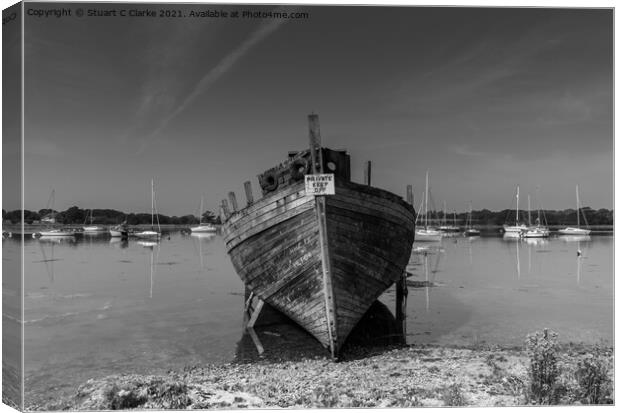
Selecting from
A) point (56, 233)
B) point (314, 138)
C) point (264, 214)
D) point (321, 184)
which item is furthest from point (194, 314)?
point (56, 233)

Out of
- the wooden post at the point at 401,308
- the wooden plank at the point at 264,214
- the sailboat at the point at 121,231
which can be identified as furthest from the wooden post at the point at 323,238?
the sailboat at the point at 121,231

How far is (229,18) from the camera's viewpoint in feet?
29.6

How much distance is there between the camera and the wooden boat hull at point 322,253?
38.0ft

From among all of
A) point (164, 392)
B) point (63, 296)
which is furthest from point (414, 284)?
point (164, 392)

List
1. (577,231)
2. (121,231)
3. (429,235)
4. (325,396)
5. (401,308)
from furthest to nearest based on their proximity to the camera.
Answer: (121,231) < (429,235) < (577,231) < (401,308) < (325,396)

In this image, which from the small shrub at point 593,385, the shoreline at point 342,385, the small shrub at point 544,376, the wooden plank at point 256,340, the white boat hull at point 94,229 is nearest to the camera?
the small shrub at point 544,376

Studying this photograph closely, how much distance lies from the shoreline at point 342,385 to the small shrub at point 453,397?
0.6 inches

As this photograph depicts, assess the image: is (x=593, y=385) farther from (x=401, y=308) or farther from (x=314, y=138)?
(x=401, y=308)

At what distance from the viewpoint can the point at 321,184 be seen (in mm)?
11430

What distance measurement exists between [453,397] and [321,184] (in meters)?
5.31

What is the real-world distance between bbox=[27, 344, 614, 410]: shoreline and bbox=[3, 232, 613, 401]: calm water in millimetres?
1822

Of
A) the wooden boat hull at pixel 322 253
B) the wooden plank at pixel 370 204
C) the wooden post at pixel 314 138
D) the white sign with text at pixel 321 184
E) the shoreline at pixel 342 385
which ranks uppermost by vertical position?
the wooden post at pixel 314 138

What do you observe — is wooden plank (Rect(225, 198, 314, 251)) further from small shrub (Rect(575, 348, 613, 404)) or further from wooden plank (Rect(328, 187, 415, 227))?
small shrub (Rect(575, 348, 613, 404))

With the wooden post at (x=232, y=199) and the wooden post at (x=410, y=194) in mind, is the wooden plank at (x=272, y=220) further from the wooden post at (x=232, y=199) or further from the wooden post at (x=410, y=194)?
the wooden post at (x=410, y=194)
